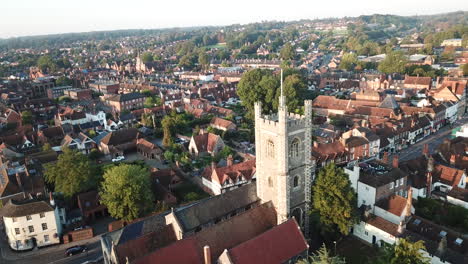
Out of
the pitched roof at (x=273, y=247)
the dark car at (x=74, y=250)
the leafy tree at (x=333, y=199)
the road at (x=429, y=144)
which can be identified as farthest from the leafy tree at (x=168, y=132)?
the pitched roof at (x=273, y=247)

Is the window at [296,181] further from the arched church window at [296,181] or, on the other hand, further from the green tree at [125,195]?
the green tree at [125,195]

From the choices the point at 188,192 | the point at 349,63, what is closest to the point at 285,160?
the point at 188,192

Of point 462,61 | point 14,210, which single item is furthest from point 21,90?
point 462,61

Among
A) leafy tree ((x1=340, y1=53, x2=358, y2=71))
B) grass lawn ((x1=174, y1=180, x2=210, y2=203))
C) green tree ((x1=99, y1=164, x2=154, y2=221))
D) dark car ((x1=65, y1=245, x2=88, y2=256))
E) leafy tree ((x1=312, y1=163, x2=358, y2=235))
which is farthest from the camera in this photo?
leafy tree ((x1=340, y1=53, x2=358, y2=71))

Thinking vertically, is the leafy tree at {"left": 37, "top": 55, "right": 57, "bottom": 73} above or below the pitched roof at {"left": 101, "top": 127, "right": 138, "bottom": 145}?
above

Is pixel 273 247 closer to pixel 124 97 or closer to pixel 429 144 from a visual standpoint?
pixel 429 144

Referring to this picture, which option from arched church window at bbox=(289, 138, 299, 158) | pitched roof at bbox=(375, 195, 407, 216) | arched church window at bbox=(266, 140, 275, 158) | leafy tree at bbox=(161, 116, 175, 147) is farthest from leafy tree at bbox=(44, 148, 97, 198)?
pitched roof at bbox=(375, 195, 407, 216)

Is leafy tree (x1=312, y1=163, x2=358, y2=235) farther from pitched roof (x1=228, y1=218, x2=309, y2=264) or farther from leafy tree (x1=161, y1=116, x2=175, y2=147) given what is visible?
leafy tree (x1=161, y1=116, x2=175, y2=147)
